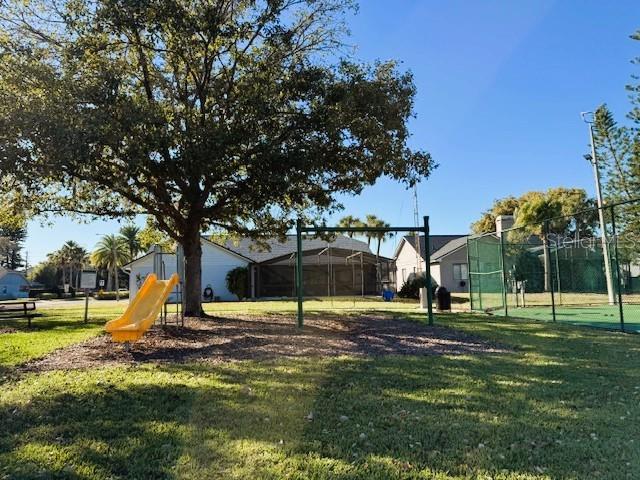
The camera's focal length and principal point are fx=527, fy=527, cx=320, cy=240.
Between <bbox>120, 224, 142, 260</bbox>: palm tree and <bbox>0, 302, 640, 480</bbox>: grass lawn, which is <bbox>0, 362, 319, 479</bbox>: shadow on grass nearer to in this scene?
<bbox>0, 302, 640, 480</bbox>: grass lawn

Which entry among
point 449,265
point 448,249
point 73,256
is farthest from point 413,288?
point 73,256

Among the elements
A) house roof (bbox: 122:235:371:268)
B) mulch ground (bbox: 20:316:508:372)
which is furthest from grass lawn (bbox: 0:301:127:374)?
house roof (bbox: 122:235:371:268)

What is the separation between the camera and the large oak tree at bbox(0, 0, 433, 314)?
411 inches

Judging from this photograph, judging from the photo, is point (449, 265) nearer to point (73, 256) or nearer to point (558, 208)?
point (558, 208)

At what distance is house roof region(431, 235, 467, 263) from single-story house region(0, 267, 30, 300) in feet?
175

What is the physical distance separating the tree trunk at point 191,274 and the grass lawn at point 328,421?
25.5 feet

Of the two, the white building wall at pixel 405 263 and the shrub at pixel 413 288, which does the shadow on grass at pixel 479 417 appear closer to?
the shrub at pixel 413 288

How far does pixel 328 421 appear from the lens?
5.01 meters

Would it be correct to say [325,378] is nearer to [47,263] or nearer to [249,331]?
[249,331]

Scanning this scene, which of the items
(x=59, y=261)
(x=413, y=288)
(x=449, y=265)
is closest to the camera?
(x=413, y=288)

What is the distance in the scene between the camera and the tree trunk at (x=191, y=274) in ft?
50.9

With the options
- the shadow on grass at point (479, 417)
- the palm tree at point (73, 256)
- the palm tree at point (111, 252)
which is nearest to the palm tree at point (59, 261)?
the palm tree at point (73, 256)

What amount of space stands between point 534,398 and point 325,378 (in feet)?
8.23

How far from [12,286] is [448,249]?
58718 millimetres
